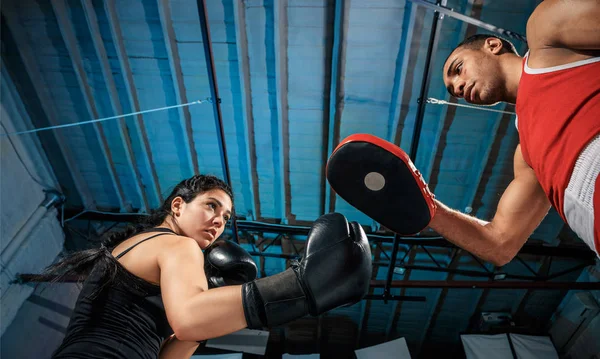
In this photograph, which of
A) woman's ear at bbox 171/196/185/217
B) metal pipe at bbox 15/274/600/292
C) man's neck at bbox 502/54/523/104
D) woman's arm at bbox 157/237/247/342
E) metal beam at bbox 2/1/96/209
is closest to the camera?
woman's arm at bbox 157/237/247/342

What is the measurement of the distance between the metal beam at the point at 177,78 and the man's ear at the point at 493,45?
2538mm

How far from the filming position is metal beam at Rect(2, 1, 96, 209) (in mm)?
3785

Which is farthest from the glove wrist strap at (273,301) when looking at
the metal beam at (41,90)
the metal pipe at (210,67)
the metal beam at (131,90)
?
the metal beam at (41,90)

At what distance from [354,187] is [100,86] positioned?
13.6 ft

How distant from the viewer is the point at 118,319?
1325 mm

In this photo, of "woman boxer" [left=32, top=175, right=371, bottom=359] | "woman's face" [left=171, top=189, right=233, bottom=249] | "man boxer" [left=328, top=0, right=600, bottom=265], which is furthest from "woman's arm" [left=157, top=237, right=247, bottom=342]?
"man boxer" [left=328, top=0, right=600, bottom=265]

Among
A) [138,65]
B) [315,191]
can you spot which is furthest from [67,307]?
[315,191]

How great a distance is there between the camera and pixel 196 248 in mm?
1315

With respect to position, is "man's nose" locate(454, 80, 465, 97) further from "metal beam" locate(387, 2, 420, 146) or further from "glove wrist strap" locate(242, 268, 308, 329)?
"metal beam" locate(387, 2, 420, 146)

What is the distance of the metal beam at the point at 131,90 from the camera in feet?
11.9

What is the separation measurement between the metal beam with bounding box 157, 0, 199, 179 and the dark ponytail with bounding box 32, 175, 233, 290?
1.66 metres

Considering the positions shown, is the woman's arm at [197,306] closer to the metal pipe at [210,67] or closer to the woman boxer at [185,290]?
the woman boxer at [185,290]

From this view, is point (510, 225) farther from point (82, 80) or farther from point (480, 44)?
point (82, 80)

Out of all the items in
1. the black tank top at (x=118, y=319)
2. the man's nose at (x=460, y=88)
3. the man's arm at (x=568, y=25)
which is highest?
the man's arm at (x=568, y=25)
